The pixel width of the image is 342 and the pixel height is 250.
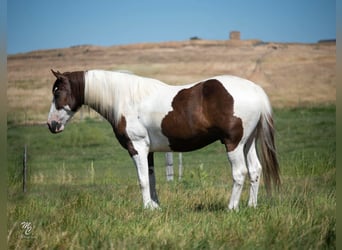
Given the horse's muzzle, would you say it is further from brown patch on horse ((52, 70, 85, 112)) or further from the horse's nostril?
brown patch on horse ((52, 70, 85, 112))

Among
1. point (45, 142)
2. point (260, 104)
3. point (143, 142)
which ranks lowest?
point (45, 142)

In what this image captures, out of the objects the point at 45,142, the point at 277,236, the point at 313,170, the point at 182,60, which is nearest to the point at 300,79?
the point at 182,60

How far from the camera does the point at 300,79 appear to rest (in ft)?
60.3

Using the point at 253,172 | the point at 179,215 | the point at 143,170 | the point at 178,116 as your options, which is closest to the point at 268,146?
the point at 253,172

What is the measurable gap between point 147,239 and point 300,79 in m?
14.4

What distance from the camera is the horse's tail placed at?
617 cm

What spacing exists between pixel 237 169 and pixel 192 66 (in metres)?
16.3

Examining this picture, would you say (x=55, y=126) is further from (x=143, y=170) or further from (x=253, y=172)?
(x=253, y=172)

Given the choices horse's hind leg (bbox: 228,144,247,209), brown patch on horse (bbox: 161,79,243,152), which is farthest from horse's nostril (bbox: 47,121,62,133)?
horse's hind leg (bbox: 228,144,247,209)

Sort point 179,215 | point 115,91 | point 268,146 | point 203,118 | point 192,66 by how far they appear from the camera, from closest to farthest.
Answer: point 179,215 < point 203,118 < point 268,146 < point 115,91 < point 192,66

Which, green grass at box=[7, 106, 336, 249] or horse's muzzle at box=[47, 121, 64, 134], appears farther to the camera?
horse's muzzle at box=[47, 121, 64, 134]

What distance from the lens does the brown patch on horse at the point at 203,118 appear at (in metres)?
5.98

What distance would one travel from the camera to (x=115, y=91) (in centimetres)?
648

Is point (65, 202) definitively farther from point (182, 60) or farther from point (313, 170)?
point (182, 60)
